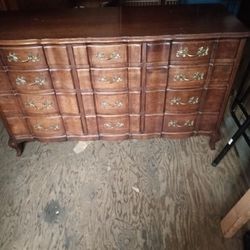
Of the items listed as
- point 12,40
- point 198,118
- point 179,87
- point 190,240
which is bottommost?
point 190,240

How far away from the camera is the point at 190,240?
1.31 metres

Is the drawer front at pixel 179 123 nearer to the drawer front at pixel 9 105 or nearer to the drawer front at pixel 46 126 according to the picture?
the drawer front at pixel 46 126

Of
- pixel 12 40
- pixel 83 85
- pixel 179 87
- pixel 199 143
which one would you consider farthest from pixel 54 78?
pixel 199 143

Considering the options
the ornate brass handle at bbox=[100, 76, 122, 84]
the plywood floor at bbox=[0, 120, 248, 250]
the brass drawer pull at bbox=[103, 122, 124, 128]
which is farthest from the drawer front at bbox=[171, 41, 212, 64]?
the plywood floor at bbox=[0, 120, 248, 250]

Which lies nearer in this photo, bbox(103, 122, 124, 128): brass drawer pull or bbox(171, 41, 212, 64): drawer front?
bbox(171, 41, 212, 64): drawer front

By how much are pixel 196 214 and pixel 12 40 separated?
54.1 inches

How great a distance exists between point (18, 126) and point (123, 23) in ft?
3.11

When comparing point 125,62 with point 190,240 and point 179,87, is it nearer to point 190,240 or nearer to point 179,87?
point 179,87

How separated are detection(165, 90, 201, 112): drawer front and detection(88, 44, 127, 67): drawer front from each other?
1.19 feet

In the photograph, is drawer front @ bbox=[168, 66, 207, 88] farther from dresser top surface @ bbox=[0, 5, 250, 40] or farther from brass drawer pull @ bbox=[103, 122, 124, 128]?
brass drawer pull @ bbox=[103, 122, 124, 128]

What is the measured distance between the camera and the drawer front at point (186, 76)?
135 centimetres

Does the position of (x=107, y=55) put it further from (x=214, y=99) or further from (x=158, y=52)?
(x=214, y=99)

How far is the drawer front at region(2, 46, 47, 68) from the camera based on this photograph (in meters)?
1.24

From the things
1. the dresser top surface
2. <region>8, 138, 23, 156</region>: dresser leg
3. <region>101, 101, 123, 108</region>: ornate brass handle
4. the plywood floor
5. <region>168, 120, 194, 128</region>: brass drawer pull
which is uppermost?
the dresser top surface
